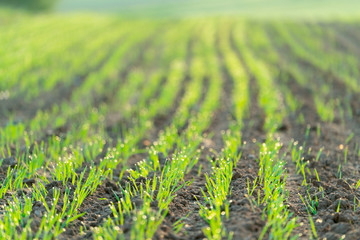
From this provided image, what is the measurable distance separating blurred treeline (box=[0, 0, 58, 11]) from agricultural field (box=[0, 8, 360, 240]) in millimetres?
13254

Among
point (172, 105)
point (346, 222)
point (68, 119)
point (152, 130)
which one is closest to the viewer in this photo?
point (346, 222)

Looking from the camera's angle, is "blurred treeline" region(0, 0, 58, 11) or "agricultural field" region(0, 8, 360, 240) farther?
"blurred treeline" region(0, 0, 58, 11)

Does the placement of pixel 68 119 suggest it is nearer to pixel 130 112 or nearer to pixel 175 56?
pixel 130 112

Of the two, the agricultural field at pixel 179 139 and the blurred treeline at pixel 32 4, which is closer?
the agricultural field at pixel 179 139

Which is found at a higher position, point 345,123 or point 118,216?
point 118,216

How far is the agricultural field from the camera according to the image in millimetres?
3109

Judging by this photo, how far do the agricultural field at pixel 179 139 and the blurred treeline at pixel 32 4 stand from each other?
13254mm

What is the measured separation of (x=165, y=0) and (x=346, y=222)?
158 ft

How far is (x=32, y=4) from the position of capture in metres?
28.6

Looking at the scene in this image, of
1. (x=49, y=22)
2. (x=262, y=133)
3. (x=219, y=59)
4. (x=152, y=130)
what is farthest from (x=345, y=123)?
(x=49, y=22)

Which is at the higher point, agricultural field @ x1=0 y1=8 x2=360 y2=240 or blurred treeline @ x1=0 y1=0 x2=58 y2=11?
blurred treeline @ x1=0 y1=0 x2=58 y2=11

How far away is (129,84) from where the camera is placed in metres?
9.49

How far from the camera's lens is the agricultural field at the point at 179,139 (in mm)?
3109

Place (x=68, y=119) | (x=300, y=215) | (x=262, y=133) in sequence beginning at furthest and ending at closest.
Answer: (x=68, y=119) → (x=262, y=133) → (x=300, y=215)
